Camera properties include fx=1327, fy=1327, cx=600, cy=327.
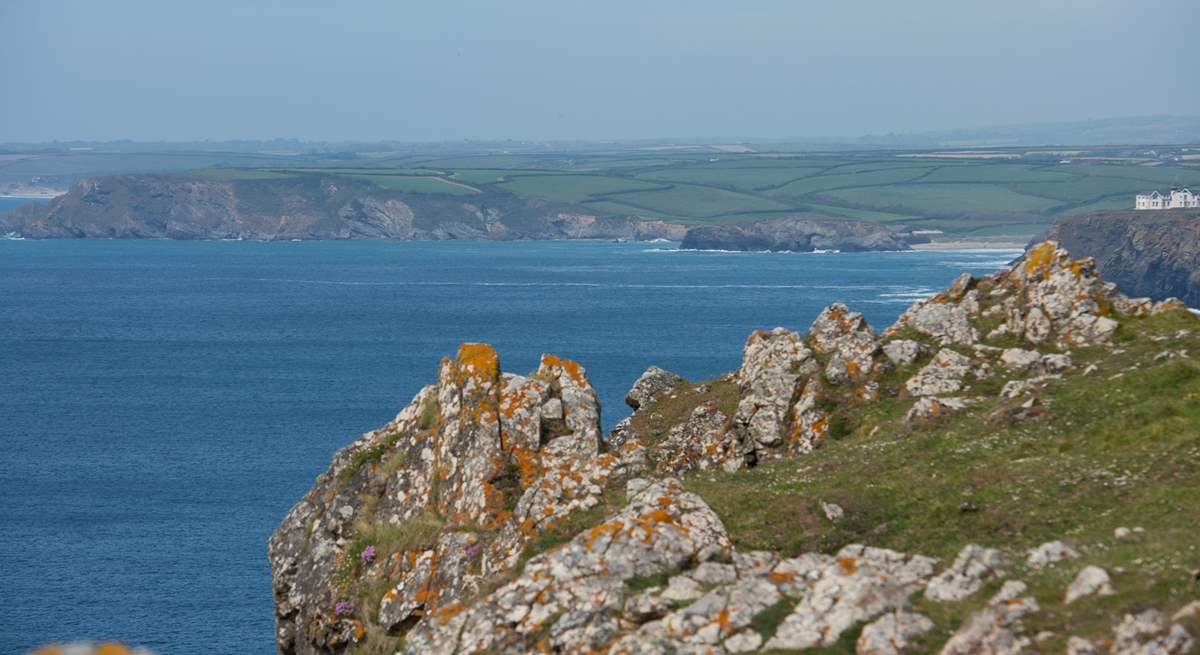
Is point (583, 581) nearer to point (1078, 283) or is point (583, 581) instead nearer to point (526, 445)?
point (526, 445)

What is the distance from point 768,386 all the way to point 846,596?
1928 cm

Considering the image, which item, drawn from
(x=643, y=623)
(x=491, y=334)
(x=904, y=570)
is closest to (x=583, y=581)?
(x=643, y=623)

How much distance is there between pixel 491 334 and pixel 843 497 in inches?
5590

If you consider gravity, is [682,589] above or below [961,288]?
below

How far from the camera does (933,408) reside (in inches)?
1286

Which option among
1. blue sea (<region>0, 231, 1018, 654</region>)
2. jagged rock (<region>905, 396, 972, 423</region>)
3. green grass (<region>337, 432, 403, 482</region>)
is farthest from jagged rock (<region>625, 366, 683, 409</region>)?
blue sea (<region>0, 231, 1018, 654</region>)

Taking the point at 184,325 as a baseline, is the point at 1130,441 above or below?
above

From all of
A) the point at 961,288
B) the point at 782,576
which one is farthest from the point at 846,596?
the point at 961,288

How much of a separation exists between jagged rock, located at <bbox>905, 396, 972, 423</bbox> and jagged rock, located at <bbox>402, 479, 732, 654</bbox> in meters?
11.0

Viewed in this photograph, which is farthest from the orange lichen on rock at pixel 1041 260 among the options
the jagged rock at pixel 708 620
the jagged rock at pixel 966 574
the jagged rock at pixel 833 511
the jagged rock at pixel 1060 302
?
the jagged rock at pixel 708 620

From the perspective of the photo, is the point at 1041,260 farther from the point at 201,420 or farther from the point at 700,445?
the point at 201,420

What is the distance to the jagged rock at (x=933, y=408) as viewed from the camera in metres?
32.5

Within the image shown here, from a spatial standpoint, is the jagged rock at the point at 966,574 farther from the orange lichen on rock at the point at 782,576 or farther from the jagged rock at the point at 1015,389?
the jagged rock at the point at 1015,389

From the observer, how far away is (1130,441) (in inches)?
1078
